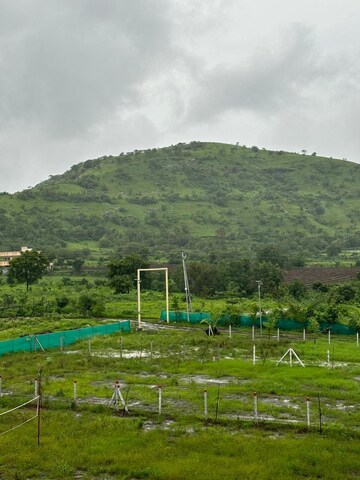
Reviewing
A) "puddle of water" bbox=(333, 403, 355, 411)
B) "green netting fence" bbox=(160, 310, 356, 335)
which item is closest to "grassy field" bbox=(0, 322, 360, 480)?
"puddle of water" bbox=(333, 403, 355, 411)

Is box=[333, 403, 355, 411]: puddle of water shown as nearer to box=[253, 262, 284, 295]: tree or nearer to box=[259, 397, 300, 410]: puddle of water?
box=[259, 397, 300, 410]: puddle of water

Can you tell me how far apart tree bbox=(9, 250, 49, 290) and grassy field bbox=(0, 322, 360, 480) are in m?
51.6

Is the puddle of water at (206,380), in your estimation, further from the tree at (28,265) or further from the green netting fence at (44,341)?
the tree at (28,265)

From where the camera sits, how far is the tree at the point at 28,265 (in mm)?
88125

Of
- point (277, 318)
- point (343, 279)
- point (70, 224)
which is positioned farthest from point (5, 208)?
point (277, 318)

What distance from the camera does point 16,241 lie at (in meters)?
164

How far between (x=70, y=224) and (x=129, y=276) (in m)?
103

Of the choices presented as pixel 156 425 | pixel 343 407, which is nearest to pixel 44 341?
pixel 156 425

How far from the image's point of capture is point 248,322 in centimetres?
5625

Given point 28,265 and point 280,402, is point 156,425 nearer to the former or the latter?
point 280,402

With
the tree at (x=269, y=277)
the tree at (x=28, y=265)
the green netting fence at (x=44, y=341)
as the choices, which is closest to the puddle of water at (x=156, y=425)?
the green netting fence at (x=44, y=341)

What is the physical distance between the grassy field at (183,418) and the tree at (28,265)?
51.6 metres

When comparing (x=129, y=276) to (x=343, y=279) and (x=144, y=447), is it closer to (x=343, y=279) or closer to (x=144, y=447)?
(x=343, y=279)

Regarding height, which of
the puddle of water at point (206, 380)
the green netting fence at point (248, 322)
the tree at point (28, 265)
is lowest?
the puddle of water at point (206, 380)
